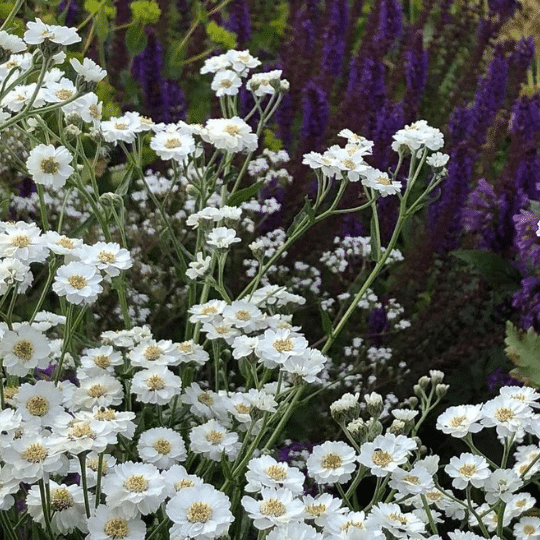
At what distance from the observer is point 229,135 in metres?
1.07

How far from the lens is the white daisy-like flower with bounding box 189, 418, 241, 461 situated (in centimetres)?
91

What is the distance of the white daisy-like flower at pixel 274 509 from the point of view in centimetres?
75

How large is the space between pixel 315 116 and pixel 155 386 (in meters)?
0.88

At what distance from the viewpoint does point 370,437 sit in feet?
2.96

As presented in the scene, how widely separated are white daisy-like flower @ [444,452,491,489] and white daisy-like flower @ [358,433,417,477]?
56 millimetres

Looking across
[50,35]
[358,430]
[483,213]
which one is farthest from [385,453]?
[483,213]

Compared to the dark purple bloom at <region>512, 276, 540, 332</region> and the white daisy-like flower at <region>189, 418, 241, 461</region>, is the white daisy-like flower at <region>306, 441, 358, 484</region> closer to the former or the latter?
the white daisy-like flower at <region>189, 418, 241, 461</region>

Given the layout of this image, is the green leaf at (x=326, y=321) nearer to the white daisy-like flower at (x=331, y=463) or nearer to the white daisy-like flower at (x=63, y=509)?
the white daisy-like flower at (x=331, y=463)

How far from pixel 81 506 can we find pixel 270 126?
130cm

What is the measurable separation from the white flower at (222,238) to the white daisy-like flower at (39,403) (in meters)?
0.25

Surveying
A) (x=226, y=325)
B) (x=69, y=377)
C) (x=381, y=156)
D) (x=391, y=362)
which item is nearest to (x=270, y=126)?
(x=381, y=156)

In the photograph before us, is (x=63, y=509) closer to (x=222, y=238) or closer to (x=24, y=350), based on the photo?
(x=24, y=350)

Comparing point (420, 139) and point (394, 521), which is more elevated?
point (420, 139)

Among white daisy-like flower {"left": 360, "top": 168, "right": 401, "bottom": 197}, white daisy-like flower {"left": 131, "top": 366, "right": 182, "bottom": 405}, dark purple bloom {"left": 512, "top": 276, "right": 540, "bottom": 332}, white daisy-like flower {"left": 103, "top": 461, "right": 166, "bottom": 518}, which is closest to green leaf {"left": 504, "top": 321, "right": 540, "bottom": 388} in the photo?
dark purple bloom {"left": 512, "top": 276, "right": 540, "bottom": 332}
